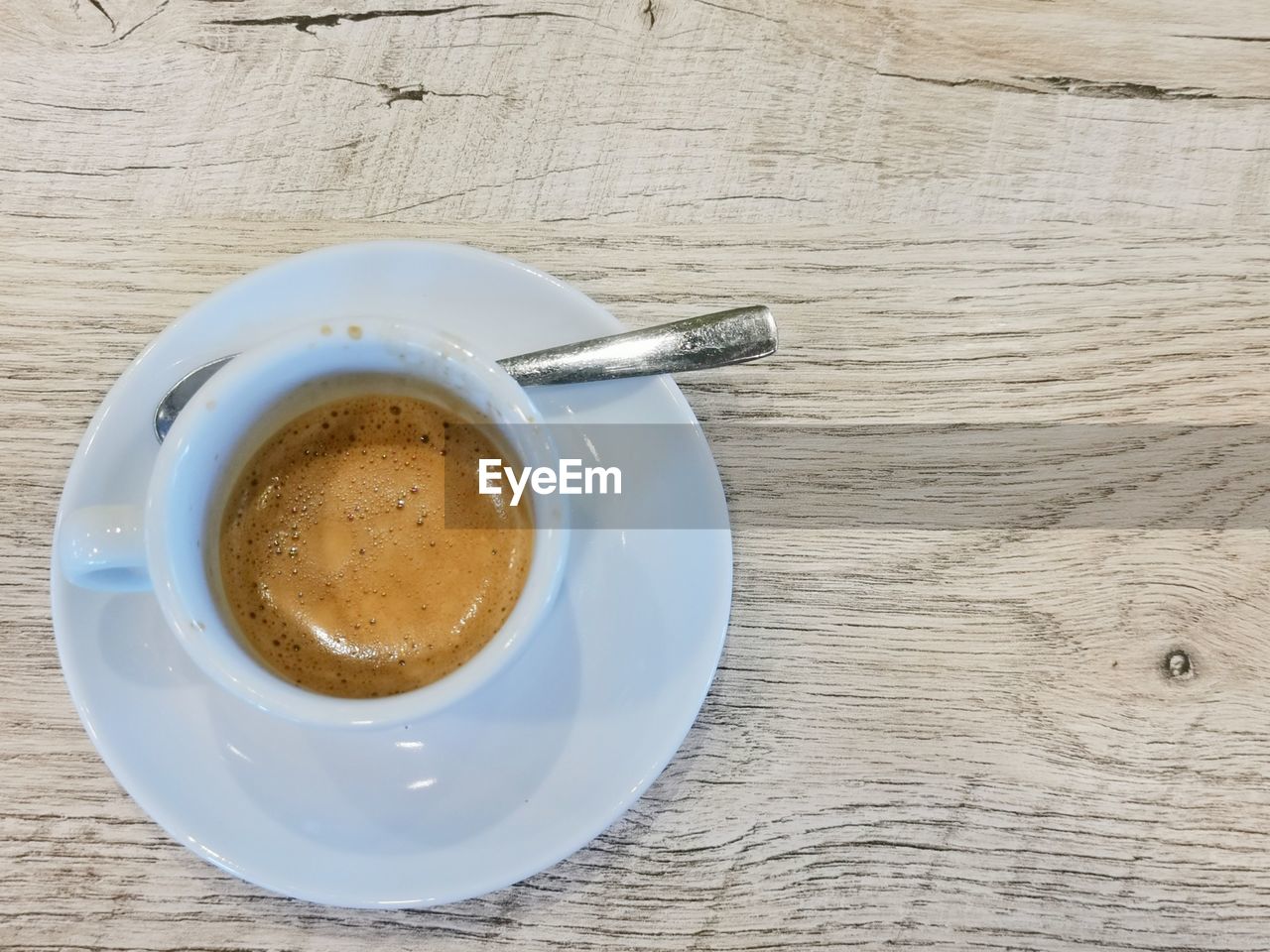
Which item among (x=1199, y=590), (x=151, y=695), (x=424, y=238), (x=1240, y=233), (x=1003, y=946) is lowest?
(x=1003, y=946)

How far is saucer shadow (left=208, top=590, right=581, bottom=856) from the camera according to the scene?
2.87ft

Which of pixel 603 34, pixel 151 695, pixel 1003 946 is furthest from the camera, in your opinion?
pixel 603 34

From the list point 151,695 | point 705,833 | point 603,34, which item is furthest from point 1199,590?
point 151,695

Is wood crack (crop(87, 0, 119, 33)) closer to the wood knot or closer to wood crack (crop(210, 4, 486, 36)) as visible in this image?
wood crack (crop(210, 4, 486, 36))

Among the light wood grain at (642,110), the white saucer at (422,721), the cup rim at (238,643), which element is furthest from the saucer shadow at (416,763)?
the light wood grain at (642,110)

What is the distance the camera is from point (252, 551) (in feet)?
3.03

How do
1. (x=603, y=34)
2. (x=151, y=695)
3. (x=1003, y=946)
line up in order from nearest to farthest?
(x=151, y=695)
(x=1003, y=946)
(x=603, y=34)

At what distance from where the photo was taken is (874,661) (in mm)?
1019

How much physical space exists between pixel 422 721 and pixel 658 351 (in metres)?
0.41

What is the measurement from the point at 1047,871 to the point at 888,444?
0.48 m

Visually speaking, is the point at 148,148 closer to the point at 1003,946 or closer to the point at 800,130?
the point at 800,130
